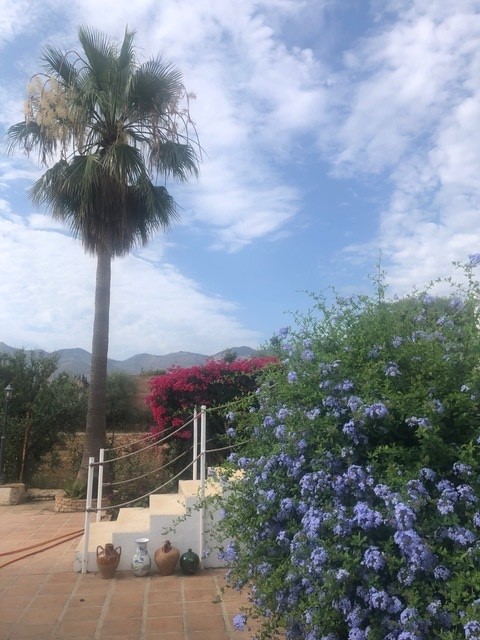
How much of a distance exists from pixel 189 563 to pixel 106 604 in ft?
2.87

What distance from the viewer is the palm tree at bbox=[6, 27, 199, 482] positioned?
8867mm

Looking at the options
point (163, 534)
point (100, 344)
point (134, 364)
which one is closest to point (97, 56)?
point (100, 344)

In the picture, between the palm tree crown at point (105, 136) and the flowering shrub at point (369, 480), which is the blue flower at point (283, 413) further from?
the palm tree crown at point (105, 136)

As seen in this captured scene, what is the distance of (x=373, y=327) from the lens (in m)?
2.84

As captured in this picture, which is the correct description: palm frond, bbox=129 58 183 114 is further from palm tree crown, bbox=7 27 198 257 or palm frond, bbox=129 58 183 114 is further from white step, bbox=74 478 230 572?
white step, bbox=74 478 230 572

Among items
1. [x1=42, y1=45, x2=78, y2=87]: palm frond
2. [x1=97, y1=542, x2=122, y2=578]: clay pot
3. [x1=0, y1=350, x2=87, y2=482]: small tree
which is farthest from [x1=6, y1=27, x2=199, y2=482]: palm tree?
[x1=97, y1=542, x2=122, y2=578]: clay pot

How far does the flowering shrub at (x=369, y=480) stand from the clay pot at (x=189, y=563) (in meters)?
1.94

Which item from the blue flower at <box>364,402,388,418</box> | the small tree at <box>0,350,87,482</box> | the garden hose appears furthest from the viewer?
the small tree at <box>0,350,87,482</box>

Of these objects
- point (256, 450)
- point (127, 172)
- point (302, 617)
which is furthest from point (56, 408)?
point (302, 617)

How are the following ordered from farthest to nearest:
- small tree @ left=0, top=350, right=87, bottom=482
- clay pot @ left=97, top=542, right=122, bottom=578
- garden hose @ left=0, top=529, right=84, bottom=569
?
small tree @ left=0, top=350, right=87, bottom=482 < garden hose @ left=0, top=529, right=84, bottom=569 < clay pot @ left=97, top=542, right=122, bottom=578

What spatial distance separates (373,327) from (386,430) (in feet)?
1.80

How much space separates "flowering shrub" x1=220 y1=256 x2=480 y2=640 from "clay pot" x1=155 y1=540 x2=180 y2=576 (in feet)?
6.46

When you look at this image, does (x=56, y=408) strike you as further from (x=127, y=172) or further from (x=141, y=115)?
(x=141, y=115)

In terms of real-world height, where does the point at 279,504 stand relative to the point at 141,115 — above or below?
below
